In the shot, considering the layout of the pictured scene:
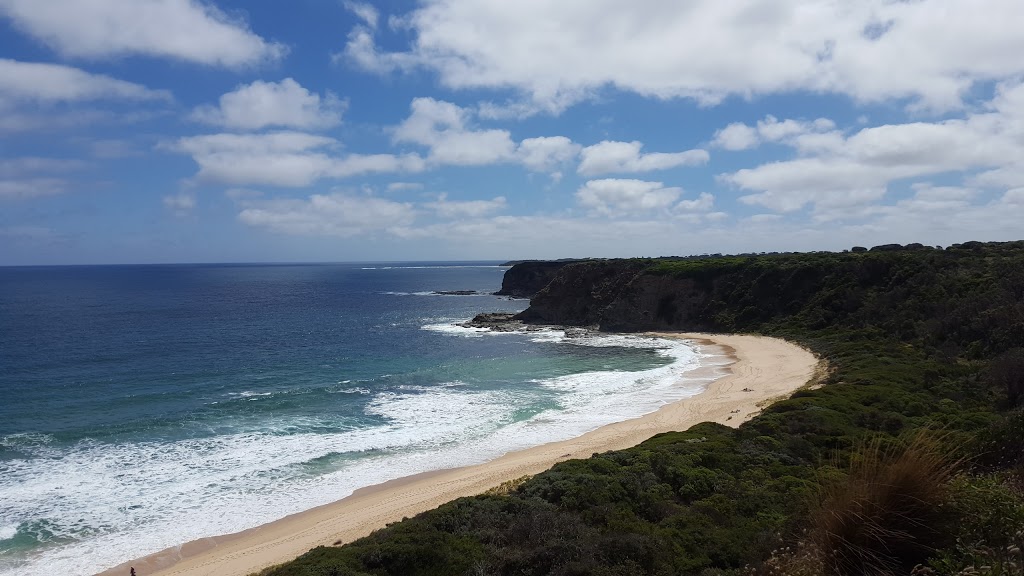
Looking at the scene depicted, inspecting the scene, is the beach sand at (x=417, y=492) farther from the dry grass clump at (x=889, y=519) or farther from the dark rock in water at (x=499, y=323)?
the dark rock in water at (x=499, y=323)

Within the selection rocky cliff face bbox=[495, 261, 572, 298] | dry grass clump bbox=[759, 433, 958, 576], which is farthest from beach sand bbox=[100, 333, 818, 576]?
rocky cliff face bbox=[495, 261, 572, 298]

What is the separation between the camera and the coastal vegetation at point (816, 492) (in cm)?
686

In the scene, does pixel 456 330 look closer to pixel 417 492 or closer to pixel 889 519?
pixel 417 492

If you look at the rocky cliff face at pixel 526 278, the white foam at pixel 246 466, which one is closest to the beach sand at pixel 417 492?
the white foam at pixel 246 466

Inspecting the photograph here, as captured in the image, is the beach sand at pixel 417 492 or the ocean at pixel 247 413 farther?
the ocean at pixel 247 413

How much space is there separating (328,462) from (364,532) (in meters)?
8.71

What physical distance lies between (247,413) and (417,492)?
16124 millimetres

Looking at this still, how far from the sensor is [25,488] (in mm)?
22672

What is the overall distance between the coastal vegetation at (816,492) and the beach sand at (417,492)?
352 cm

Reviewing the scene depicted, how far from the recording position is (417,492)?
888 inches

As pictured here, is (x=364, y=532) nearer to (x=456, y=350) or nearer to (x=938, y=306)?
(x=456, y=350)

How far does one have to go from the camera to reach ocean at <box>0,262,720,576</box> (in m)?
20.9

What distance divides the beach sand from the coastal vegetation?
11.5 feet

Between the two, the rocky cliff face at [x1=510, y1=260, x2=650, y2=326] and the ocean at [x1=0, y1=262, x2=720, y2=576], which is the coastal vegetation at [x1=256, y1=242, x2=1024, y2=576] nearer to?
the ocean at [x1=0, y1=262, x2=720, y2=576]
